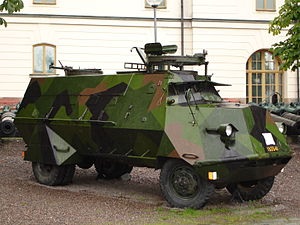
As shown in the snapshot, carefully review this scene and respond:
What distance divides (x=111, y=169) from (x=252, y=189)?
10.2 feet

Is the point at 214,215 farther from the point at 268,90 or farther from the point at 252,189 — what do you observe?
the point at 268,90

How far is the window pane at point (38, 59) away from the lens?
78.2 feet

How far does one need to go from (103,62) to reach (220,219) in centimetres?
1725

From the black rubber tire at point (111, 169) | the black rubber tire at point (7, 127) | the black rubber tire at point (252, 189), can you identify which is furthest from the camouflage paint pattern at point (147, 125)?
the black rubber tire at point (7, 127)

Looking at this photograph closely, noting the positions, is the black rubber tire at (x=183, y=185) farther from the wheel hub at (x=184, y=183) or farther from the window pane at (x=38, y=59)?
the window pane at (x=38, y=59)

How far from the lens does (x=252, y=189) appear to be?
9.09 meters

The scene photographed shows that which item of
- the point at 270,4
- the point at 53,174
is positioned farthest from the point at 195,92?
the point at 270,4

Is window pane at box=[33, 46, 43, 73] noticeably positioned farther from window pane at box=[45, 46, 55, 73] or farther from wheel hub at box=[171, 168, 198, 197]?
wheel hub at box=[171, 168, 198, 197]

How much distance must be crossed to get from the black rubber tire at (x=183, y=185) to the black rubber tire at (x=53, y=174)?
256cm

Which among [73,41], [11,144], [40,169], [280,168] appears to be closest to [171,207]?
[280,168]

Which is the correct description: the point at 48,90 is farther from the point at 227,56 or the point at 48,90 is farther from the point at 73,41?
the point at 227,56

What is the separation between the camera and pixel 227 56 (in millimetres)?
25219

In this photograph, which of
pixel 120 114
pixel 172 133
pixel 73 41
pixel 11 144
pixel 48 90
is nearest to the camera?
pixel 172 133

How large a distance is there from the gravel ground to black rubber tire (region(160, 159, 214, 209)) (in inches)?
12.6
